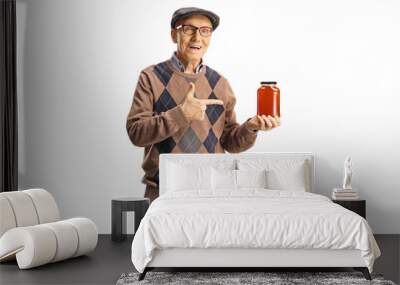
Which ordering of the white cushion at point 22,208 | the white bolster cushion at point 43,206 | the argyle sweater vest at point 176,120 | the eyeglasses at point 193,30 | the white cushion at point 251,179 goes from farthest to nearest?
the eyeglasses at point 193,30
the argyle sweater vest at point 176,120
the white cushion at point 251,179
the white bolster cushion at point 43,206
the white cushion at point 22,208

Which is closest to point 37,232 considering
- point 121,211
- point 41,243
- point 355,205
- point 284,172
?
point 41,243

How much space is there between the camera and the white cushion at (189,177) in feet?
22.3

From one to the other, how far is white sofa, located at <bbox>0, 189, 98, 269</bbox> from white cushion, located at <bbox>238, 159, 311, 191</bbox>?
1800 millimetres

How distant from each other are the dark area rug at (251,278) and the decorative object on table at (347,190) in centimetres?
185

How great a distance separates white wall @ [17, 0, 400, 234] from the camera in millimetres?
7422

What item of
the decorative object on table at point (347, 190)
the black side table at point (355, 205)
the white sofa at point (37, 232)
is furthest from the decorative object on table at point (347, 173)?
the white sofa at point (37, 232)

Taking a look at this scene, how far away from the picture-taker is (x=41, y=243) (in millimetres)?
5484

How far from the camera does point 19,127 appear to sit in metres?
7.55

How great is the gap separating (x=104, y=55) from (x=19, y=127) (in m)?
1.20

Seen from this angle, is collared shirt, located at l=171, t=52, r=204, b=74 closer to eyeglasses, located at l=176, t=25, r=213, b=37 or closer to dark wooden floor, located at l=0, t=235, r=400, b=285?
eyeglasses, located at l=176, t=25, r=213, b=37

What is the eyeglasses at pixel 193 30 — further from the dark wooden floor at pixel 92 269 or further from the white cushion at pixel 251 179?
the dark wooden floor at pixel 92 269

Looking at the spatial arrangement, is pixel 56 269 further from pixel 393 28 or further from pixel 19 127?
pixel 393 28

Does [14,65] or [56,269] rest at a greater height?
[14,65]

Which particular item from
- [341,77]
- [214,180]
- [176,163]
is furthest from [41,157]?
[341,77]
